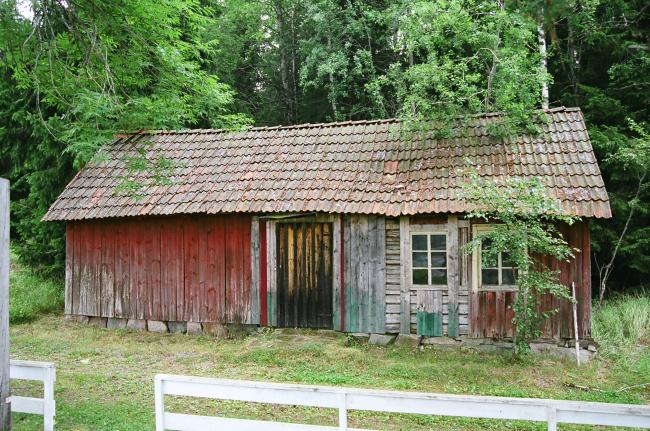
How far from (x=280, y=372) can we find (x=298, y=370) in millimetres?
317

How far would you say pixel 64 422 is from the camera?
630cm

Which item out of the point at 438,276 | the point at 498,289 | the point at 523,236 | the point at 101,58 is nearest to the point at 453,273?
the point at 438,276

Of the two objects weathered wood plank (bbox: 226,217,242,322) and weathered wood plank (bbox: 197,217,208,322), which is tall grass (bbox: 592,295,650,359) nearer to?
weathered wood plank (bbox: 226,217,242,322)

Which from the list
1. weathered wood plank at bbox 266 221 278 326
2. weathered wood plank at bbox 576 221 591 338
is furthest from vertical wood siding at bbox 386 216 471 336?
weathered wood plank at bbox 266 221 278 326

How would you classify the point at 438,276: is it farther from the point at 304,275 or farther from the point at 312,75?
the point at 312,75

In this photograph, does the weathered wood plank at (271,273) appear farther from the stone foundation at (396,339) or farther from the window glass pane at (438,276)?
the window glass pane at (438,276)

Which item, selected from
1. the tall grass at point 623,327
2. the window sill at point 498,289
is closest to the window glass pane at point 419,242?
the window sill at point 498,289

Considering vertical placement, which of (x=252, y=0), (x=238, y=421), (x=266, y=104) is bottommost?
(x=238, y=421)

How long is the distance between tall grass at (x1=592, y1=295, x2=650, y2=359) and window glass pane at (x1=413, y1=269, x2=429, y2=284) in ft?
11.5

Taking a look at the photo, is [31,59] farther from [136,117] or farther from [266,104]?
[266,104]

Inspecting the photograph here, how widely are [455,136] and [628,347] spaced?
548cm

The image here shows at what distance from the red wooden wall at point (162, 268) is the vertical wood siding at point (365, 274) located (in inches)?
89.0

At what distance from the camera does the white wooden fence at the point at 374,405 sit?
4.26m

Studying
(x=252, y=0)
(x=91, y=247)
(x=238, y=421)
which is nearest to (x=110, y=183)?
(x=91, y=247)
